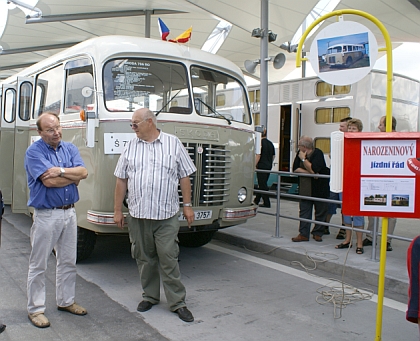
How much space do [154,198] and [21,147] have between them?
407cm

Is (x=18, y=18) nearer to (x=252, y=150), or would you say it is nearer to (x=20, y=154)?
(x=20, y=154)

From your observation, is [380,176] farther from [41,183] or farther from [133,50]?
[133,50]

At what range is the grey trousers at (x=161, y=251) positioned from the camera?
14.2 ft

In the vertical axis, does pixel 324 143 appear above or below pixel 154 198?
above

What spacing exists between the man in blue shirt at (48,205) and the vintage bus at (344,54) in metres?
2.41

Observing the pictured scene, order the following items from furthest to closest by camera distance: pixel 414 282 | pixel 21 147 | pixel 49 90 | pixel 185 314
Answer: pixel 21 147
pixel 49 90
pixel 185 314
pixel 414 282

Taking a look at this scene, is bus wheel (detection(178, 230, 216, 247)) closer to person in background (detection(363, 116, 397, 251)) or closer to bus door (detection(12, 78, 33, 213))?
person in background (detection(363, 116, 397, 251))

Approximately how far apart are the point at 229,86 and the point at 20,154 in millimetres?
3539

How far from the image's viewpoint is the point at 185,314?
168 inches

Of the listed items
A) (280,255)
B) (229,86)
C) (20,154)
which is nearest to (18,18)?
(20,154)

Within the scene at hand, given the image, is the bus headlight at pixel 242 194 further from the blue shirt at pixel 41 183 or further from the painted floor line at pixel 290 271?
the blue shirt at pixel 41 183

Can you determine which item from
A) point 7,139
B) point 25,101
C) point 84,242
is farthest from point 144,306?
point 7,139

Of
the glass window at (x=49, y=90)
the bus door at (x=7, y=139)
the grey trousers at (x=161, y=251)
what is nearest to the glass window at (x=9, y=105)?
the bus door at (x=7, y=139)

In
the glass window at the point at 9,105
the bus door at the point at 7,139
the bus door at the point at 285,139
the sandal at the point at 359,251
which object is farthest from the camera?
the bus door at the point at 285,139
